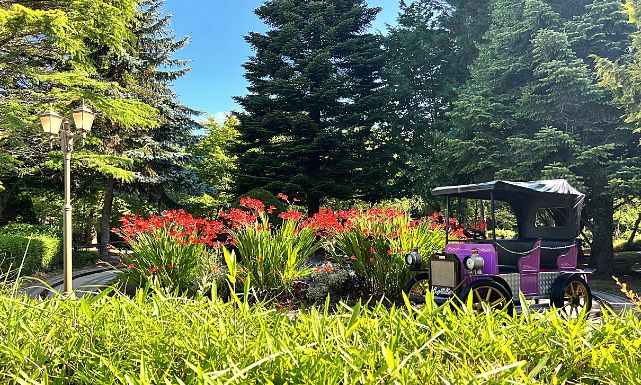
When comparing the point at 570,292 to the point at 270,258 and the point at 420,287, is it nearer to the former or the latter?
the point at 420,287

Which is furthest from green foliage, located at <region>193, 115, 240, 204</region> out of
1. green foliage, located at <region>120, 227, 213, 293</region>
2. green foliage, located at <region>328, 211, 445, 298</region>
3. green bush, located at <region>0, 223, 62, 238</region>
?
green foliage, located at <region>328, 211, 445, 298</region>

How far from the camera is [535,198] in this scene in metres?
8.16

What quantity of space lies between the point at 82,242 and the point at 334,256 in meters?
25.9

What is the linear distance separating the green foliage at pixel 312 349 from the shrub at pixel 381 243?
17.0 ft

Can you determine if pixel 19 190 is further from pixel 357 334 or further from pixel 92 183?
pixel 357 334

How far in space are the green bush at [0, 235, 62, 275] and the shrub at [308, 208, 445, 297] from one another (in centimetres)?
988

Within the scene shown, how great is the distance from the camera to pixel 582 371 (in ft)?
5.22

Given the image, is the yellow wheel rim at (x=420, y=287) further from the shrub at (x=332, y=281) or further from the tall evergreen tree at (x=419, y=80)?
the tall evergreen tree at (x=419, y=80)

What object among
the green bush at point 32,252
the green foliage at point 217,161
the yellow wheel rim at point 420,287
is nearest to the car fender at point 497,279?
the yellow wheel rim at point 420,287

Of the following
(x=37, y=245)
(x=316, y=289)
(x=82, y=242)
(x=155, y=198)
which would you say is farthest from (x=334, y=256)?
(x=82, y=242)

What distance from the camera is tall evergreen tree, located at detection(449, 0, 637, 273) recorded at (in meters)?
13.8

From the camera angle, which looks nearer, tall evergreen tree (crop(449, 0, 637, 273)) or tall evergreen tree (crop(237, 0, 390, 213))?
tall evergreen tree (crop(449, 0, 637, 273))

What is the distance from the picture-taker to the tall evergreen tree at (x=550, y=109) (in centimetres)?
1380

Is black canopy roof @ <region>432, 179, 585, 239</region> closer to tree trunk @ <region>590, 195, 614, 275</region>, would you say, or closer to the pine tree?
tree trunk @ <region>590, 195, 614, 275</region>
